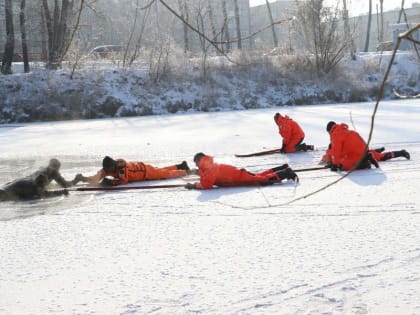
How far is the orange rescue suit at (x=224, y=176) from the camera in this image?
26.4 feet

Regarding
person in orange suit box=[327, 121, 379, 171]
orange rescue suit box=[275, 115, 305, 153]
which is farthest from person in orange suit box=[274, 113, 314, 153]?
person in orange suit box=[327, 121, 379, 171]

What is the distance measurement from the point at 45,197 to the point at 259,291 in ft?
15.4

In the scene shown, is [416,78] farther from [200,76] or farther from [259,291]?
[259,291]

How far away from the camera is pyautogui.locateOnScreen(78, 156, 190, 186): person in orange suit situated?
8547mm

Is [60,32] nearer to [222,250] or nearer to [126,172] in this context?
[222,250]

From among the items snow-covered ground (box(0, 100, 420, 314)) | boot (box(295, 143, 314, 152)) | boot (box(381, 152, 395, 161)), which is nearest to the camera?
snow-covered ground (box(0, 100, 420, 314))

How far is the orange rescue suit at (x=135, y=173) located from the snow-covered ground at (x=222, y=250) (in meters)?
0.28

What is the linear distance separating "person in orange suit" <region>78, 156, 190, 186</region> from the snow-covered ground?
0.96ft

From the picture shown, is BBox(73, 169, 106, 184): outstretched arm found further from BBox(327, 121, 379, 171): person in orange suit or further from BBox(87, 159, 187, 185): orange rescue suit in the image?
BBox(327, 121, 379, 171): person in orange suit

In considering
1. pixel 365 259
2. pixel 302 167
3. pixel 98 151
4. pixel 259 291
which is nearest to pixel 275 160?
pixel 302 167

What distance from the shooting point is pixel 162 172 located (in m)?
9.20

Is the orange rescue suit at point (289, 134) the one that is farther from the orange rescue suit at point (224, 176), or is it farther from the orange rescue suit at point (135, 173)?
the orange rescue suit at point (224, 176)

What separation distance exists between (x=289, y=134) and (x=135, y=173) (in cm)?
352

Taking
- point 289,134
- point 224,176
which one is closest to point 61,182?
point 224,176
